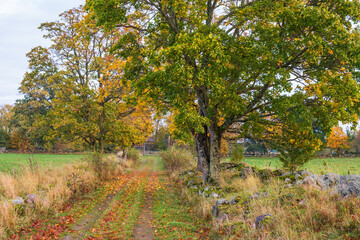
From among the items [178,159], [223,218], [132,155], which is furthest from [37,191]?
[132,155]

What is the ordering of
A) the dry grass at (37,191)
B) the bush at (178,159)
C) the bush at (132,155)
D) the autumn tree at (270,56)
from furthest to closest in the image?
the bush at (132,155) < the bush at (178,159) < the autumn tree at (270,56) < the dry grass at (37,191)

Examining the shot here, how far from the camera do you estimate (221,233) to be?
6.03 metres

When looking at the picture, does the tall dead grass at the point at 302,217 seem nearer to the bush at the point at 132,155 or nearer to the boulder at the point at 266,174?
the boulder at the point at 266,174

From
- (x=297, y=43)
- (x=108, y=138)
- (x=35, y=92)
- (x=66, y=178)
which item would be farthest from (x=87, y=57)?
(x=35, y=92)

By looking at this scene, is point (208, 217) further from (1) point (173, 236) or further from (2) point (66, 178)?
(2) point (66, 178)

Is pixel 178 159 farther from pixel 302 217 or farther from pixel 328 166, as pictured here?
pixel 302 217

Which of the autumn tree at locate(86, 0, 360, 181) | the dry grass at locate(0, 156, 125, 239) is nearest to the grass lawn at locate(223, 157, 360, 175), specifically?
the autumn tree at locate(86, 0, 360, 181)

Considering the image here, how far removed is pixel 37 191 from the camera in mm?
8500

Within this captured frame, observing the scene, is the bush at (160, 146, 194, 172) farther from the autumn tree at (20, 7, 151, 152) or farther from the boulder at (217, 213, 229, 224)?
the boulder at (217, 213, 229, 224)

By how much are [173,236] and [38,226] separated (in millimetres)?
3909

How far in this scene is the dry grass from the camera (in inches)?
246

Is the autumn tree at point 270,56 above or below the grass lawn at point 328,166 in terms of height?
above

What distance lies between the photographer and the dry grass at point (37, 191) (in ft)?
20.5

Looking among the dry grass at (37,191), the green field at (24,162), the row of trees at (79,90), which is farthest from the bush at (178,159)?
the dry grass at (37,191)
